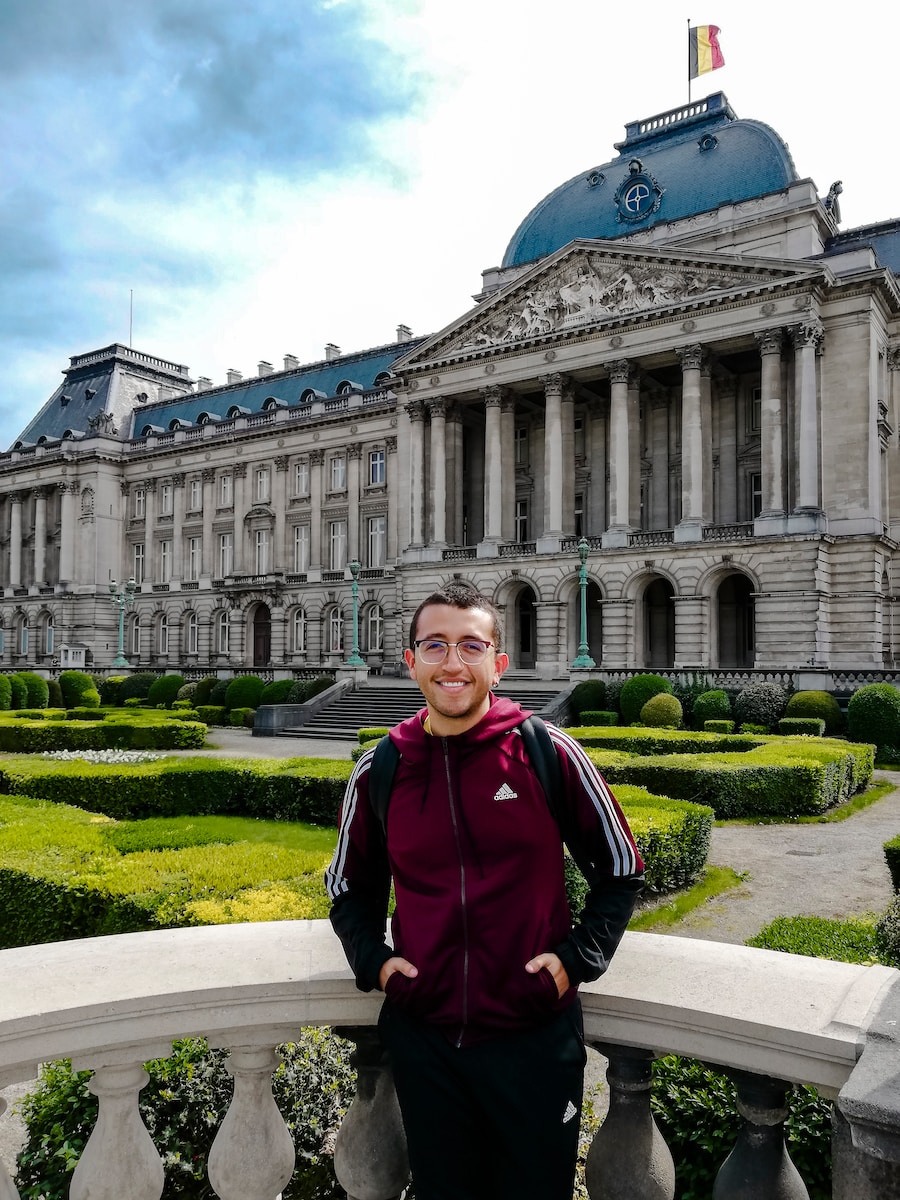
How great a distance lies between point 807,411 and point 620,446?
8.19 meters

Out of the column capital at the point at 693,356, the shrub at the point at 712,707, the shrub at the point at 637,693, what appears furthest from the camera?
the column capital at the point at 693,356

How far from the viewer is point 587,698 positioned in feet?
106

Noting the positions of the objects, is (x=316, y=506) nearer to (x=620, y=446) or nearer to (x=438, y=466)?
(x=438, y=466)

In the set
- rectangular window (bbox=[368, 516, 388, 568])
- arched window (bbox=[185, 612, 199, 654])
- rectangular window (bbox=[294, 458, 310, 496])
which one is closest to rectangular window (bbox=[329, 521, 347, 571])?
rectangular window (bbox=[368, 516, 388, 568])

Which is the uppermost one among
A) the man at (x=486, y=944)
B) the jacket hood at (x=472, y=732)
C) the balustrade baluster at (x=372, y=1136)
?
the jacket hood at (x=472, y=732)

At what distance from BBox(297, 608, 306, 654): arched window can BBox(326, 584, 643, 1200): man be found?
54038mm

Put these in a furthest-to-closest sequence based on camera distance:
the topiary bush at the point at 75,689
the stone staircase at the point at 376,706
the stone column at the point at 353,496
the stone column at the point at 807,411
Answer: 1. the stone column at the point at 353,496
2. the topiary bush at the point at 75,689
3. the stone column at the point at 807,411
4. the stone staircase at the point at 376,706

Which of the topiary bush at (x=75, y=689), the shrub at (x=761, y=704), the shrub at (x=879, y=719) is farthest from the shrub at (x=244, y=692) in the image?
the shrub at (x=879, y=719)

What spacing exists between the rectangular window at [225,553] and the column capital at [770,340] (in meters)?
37.2

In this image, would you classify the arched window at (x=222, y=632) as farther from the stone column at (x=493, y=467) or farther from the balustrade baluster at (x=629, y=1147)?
the balustrade baluster at (x=629, y=1147)

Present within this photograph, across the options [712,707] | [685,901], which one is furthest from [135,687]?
[685,901]

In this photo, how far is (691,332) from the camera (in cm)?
3919

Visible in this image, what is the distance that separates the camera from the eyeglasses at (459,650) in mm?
3107

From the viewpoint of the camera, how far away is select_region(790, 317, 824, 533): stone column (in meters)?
36.4
